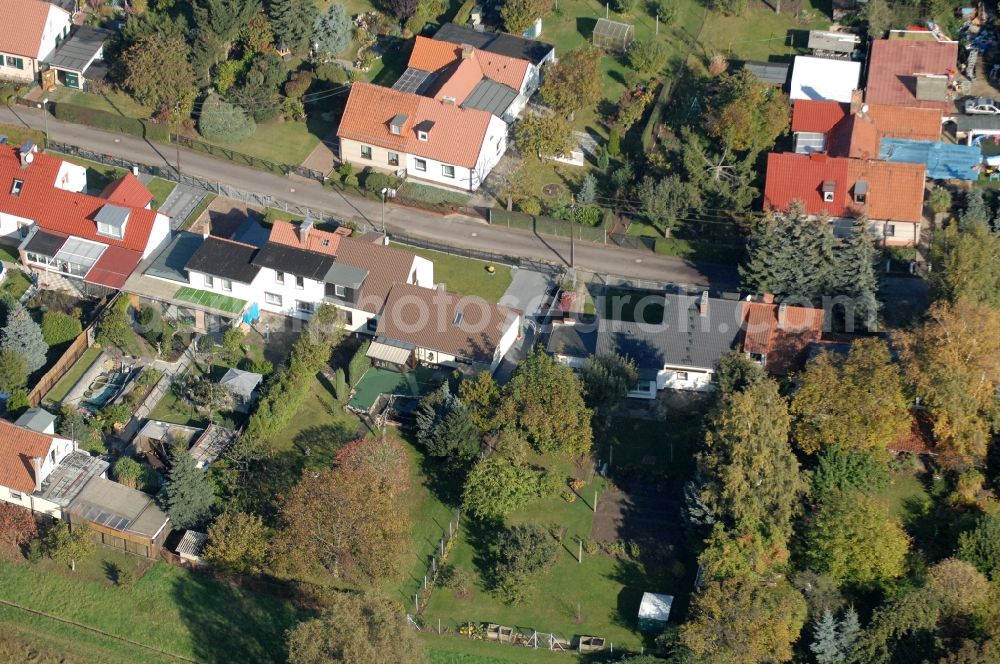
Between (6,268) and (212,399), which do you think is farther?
(6,268)

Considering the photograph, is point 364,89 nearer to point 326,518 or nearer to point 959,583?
point 326,518

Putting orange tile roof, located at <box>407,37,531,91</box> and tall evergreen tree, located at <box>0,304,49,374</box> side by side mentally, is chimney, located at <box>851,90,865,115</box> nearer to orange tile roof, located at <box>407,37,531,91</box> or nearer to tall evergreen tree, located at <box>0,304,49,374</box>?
orange tile roof, located at <box>407,37,531,91</box>

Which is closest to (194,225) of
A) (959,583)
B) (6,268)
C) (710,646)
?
(6,268)

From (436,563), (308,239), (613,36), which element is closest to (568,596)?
(436,563)

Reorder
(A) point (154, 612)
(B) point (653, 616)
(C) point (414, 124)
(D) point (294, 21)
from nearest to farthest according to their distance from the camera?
(B) point (653, 616), (A) point (154, 612), (C) point (414, 124), (D) point (294, 21)

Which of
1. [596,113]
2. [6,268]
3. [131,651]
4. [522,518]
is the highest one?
[596,113]

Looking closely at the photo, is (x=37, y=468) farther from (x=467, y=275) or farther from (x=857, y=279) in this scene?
(x=857, y=279)

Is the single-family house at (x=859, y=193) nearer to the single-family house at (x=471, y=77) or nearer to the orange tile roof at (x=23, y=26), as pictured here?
the single-family house at (x=471, y=77)

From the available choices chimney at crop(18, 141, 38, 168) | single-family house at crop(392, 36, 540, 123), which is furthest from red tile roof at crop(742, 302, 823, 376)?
chimney at crop(18, 141, 38, 168)
